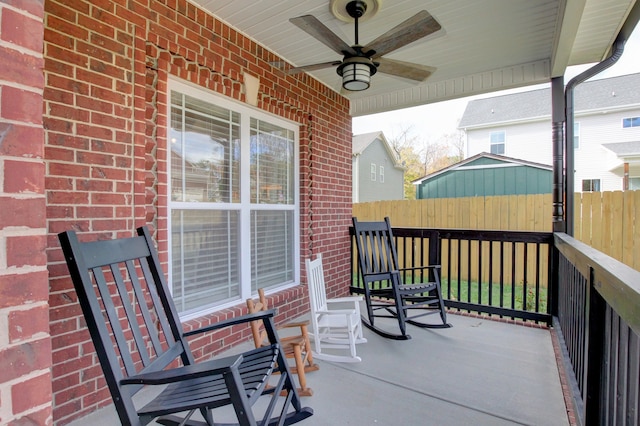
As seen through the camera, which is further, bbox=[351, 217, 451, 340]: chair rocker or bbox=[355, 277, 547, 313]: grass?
bbox=[355, 277, 547, 313]: grass

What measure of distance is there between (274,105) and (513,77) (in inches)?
100

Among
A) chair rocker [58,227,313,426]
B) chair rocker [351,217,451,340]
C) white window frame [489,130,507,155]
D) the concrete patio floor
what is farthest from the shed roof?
chair rocker [58,227,313,426]

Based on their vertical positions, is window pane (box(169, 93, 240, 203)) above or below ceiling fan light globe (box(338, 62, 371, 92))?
below

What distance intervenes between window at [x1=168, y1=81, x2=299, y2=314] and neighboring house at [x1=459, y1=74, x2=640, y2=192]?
8642 mm

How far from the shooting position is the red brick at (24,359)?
2.29 ft

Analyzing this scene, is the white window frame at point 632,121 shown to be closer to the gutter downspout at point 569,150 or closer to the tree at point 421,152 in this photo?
the tree at point 421,152

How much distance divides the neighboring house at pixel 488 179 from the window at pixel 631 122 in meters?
3.65

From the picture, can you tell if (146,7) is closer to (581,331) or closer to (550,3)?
(550,3)

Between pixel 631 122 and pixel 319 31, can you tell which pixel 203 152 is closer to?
pixel 319 31

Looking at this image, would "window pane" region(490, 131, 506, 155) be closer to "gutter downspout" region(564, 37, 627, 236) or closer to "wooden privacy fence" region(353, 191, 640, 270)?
"wooden privacy fence" region(353, 191, 640, 270)

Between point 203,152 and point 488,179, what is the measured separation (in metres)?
8.53

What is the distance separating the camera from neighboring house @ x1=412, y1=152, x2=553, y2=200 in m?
8.53

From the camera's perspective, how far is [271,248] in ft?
11.3

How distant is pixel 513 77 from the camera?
3.61 m
